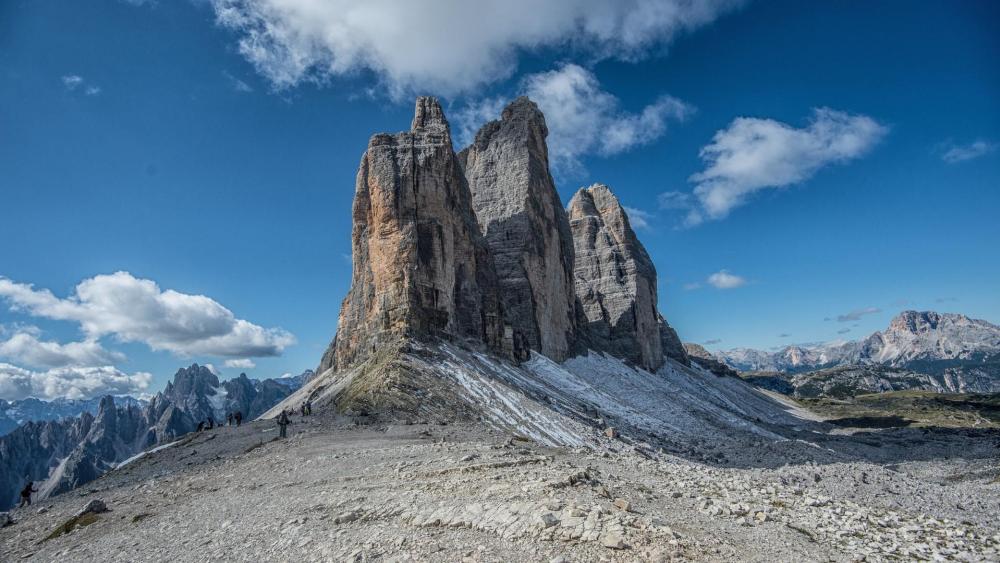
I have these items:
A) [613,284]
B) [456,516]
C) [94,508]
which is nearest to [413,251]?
[94,508]

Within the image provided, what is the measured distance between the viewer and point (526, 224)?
9000cm

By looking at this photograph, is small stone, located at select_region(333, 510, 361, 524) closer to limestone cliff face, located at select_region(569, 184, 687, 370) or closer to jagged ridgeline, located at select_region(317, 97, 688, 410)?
jagged ridgeline, located at select_region(317, 97, 688, 410)

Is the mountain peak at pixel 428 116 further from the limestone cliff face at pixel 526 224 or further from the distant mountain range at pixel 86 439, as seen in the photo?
the distant mountain range at pixel 86 439

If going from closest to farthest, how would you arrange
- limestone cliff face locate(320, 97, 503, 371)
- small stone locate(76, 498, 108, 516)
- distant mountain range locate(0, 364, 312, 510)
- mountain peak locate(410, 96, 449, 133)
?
1. small stone locate(76, 498, 108, 516)
2. limestone cliff face locate(320, 97, 503, 371)
3. mountain peak locate(410, 96, 449, 133)
4. distant mountain range locate(0, 364, 312, 510)

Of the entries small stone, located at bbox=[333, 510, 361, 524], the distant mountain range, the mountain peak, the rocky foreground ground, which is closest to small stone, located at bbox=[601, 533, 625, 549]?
the rocky foreground ground

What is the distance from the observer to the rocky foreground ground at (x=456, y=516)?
373 inches

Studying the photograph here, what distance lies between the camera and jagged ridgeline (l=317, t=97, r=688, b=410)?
180ft

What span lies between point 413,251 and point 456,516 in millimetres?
47270

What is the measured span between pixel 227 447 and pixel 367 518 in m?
21.0

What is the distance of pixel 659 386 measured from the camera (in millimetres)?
97562

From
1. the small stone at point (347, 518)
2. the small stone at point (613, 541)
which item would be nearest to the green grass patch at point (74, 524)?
the small stone at point (347, 518)

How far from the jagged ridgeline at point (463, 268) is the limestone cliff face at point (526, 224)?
0.85 feet

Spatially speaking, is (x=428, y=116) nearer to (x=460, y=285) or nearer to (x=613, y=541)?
(x=460, y=285)

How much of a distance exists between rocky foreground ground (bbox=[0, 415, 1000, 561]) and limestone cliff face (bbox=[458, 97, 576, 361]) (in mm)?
54395
